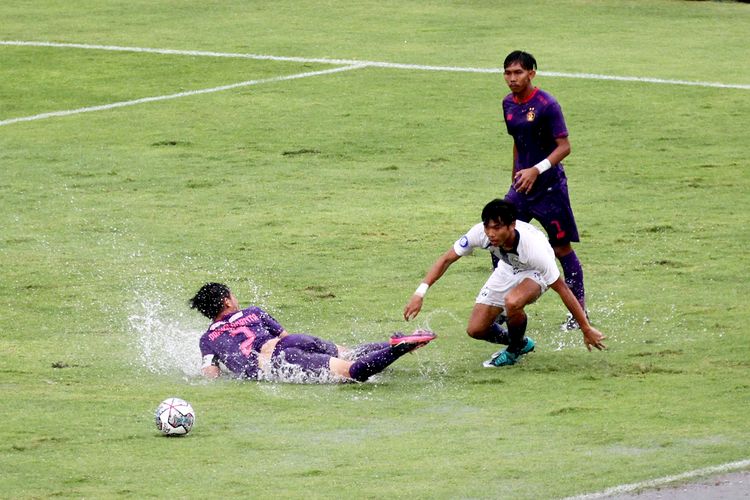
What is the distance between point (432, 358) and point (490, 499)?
3.61m

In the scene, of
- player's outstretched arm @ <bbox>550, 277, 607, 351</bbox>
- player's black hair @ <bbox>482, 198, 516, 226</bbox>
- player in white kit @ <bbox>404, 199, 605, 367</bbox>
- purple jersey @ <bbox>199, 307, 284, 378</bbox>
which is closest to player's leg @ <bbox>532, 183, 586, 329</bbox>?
player in white kit @ <bbox>404, 199, 605, 367</bbox>

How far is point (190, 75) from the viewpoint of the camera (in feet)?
86.6

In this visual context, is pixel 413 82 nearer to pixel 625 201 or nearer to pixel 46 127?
pixel 46 127

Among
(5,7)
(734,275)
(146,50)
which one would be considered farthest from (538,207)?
(5,7)

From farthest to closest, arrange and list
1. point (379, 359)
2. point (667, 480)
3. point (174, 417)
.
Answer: point (379, 359) < point (174, 417) < point (667, 480)

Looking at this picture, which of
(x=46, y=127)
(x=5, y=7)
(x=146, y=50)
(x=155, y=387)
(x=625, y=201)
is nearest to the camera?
(x=155, y=387)

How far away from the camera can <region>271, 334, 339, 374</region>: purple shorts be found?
11773 mm

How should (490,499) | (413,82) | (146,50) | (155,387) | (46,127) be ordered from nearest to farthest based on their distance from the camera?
(490,499)
(155,387)
(46,127)
(413,82)
(146,50)

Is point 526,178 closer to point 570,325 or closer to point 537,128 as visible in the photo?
point 537,128

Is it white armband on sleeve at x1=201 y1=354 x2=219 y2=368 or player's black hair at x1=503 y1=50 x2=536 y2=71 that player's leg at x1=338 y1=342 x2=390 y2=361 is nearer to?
white armband on sleeve at x1=201 y1=354 x2=219 y2=368

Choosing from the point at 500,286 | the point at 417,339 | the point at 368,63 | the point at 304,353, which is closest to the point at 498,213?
the point at 500,286

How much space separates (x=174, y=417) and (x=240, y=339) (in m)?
1.80

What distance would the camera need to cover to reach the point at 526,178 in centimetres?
1282

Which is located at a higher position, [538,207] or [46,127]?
[538,207]
